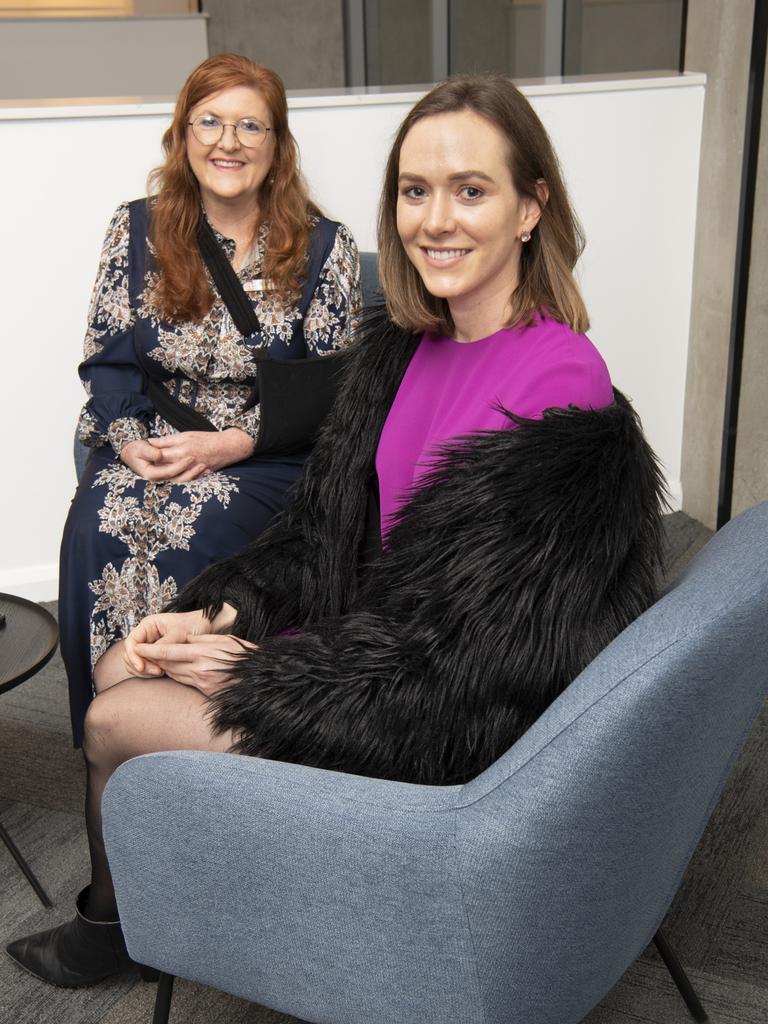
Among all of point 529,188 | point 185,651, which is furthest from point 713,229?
point 185,651

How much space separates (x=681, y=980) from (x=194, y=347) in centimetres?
164

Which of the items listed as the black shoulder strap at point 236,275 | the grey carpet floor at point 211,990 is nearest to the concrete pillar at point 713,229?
the grey carpet floor at point 211,990

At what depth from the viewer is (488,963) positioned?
1228 millimetres

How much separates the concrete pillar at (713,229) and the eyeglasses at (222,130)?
1.65 metres

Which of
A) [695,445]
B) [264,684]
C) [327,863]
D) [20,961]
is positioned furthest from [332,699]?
[695,445]

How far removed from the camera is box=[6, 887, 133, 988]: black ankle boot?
1.81 metres

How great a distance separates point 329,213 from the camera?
3369 millimetres

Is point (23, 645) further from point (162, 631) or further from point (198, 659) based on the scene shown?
point (198, 659)

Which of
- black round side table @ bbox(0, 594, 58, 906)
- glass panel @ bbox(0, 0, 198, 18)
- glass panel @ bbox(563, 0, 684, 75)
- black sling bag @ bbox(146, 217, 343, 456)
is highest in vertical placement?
glass panel @ bbox(0, 0, 198, 18)

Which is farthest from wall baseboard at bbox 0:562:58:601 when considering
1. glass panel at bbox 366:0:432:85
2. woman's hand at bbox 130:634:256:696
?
glass panel at bbox 366:0:432:85

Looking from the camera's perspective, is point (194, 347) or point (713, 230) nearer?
point (194, 347)

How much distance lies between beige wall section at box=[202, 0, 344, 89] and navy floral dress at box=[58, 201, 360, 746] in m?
4.93

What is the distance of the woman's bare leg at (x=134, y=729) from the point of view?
1.58 metres

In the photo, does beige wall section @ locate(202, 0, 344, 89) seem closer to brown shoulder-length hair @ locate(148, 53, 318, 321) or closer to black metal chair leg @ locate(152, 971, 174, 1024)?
brown shoulder-length hair @ locate(148, 53, 318, 321)
